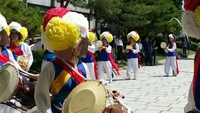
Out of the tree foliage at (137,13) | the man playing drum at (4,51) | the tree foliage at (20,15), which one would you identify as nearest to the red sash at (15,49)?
the man playing drum at (4,51)

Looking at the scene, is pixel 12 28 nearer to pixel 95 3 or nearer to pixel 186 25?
pixel 186 25

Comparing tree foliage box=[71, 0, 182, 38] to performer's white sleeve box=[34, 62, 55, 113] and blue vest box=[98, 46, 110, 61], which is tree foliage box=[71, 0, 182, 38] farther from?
performer's white sleeve box=[34, 62, 55, 113]

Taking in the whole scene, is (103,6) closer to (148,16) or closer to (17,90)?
(148,16)

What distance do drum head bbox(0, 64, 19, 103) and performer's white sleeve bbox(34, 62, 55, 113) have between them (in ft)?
2.08

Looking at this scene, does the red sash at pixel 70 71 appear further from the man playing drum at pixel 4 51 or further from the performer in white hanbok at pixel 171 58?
the performer in white hanbok at pixel 171 58

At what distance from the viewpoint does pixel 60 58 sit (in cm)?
362

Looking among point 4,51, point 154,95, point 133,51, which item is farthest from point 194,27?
point 133,51

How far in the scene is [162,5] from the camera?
2228 cm

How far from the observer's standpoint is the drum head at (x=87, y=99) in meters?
3.09

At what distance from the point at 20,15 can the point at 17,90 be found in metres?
7.84

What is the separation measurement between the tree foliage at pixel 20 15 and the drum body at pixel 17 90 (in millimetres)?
7221

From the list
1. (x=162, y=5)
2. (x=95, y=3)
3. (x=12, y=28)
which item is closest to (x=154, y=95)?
(x=12, y=28)

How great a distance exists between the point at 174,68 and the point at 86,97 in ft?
39.5

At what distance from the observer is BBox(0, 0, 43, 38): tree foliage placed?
11.1 meters
